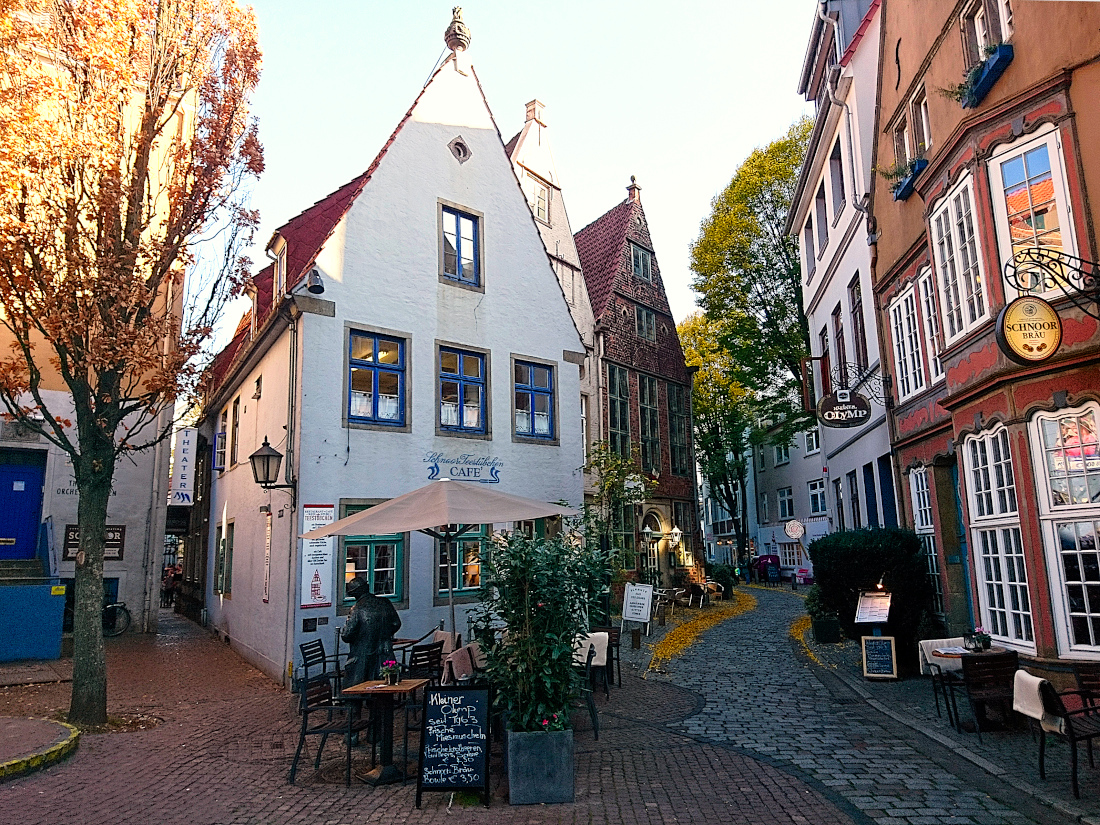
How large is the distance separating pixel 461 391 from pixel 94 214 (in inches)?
260

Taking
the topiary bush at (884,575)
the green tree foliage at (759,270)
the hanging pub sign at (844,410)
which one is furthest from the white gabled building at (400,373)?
the green tree foliage at (759,270)

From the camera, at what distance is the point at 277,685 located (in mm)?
11594

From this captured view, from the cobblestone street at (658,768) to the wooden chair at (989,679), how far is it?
1.06 feet

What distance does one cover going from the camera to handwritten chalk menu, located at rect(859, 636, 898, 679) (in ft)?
35.5

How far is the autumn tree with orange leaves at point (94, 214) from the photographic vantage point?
904cm

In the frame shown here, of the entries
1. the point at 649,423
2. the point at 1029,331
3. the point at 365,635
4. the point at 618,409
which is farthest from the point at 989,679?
the point at 649,423

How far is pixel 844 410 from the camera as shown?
47.3 ft

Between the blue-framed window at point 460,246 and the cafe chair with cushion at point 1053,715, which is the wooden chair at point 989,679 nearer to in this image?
the cafe chair with cushion at point 1053,715

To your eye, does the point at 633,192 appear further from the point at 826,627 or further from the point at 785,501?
the point at 785,501

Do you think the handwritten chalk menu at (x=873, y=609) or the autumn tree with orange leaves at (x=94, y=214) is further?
the handwritten chalk menu at (x=873, y=609)

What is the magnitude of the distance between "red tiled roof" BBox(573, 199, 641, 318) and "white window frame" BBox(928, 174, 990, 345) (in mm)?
12372

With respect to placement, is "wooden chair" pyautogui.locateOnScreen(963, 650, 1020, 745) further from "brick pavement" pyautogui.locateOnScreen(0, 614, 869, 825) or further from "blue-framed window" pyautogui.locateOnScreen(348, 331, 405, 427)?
"blue-framed window" pyautogui.locateOnScreen(348, 331, 405, 427)

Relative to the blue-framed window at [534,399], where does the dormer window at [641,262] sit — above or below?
above

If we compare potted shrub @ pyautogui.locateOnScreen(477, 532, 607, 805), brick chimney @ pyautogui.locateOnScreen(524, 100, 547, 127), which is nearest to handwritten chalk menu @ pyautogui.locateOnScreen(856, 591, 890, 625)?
potted shrub @ pyautogui.locateOnScreen(477, 532, 607, 805)
